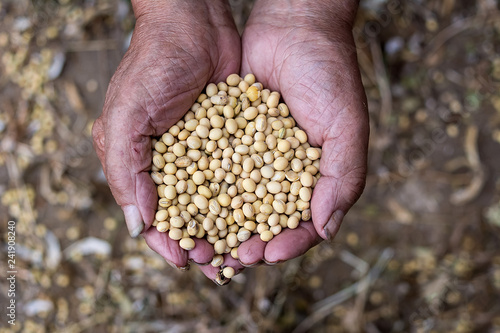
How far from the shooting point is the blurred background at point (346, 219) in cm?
287

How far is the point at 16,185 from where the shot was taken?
9.86 ft

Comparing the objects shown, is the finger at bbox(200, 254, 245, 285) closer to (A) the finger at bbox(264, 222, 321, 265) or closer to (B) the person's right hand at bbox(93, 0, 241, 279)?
(B) the person's right hand at bbox(93, 0, 241, 279)

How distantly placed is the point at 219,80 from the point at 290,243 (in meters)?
0.84

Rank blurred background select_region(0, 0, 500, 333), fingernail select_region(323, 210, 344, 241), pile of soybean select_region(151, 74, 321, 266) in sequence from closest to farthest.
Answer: fingernail select_region(323, 210, 344, 241) < pile of soybean select_region(151, 74, 321, 266) < blurred background select_region(0, 0, 500, 333)

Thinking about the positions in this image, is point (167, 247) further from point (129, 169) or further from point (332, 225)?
point (332, 225)

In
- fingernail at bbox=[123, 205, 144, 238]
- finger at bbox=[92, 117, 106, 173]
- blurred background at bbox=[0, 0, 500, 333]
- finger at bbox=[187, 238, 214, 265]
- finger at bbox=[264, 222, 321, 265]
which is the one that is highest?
finger at bbox=[92, 117, 106, 173]

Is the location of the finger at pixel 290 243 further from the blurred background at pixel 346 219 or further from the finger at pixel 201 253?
the blurred background at pixel 346 219

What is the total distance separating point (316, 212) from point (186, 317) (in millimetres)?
1342

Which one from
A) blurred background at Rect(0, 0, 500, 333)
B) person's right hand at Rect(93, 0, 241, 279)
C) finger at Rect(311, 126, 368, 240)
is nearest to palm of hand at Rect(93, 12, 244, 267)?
person's right hand at Rect(93, 0, 241, 279)

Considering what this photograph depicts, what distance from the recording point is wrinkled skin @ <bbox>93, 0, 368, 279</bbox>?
6.19 ft

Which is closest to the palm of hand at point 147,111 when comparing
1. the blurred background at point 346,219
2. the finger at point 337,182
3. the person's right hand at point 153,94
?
the person's right hand at point 153,94

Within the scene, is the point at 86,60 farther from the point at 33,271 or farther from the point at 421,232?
the point at 421,232

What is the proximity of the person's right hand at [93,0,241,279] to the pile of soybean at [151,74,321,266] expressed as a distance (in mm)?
54

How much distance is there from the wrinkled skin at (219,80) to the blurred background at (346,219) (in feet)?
3.06
